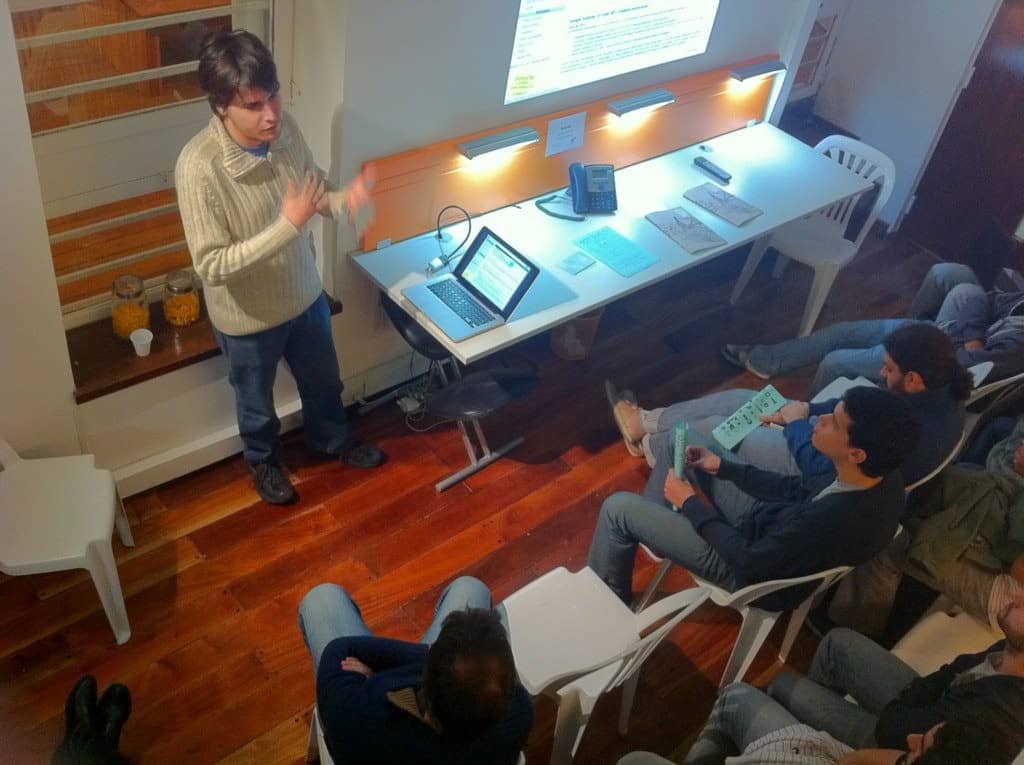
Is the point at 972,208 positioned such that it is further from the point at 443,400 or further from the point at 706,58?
the point at 443,400

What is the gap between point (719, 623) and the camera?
117 inches

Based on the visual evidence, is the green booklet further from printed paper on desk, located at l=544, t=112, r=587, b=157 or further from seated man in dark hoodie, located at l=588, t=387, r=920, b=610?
printed paper on desk, located at l=544, t=112, r=587, b=157

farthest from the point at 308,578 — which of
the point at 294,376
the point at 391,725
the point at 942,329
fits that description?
the point at 942,329

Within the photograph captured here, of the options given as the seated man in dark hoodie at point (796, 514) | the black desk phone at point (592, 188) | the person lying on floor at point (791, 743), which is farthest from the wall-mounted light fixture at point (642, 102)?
the person lying on floor at point (791, 743)

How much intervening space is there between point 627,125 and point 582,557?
1689 mm

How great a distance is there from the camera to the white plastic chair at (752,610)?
7.61 ft

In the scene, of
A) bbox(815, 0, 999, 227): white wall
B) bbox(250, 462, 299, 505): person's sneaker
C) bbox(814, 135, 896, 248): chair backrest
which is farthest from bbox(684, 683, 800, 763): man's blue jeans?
bbox(815, 0, 999, 227): white wall

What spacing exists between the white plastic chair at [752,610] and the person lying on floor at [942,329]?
3.29ft

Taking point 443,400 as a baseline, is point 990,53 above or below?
above

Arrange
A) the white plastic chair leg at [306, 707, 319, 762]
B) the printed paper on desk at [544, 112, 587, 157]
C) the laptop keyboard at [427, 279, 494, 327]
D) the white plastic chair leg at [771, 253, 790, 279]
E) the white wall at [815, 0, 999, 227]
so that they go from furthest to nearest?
the white plastic chair leg at [771, 253, 790, 279], the white wall at [815, 0, 999, 227], the printed paper on desk at [544, 112, 587, 157], the laptop keyboard at [427, 279, 494, 327], the white plastic chair leg at [306, 707, 319, 762]

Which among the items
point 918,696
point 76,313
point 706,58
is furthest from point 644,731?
point 706,58

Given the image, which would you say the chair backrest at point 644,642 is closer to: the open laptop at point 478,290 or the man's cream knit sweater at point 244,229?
the open laptop at point 478,290

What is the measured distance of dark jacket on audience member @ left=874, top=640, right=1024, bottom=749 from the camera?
6.28ft

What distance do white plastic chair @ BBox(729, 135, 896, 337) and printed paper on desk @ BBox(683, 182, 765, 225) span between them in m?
0.48
